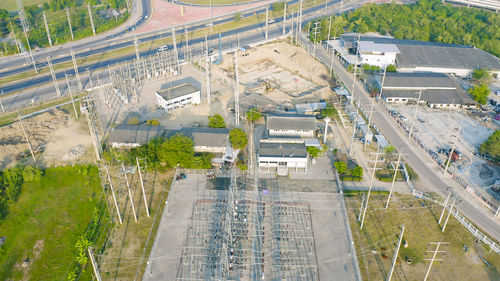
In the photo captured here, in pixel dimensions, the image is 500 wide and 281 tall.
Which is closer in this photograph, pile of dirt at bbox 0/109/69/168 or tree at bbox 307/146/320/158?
tree at bbox 307/146/320/158

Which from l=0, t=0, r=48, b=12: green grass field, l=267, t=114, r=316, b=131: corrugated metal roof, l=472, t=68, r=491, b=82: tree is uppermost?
l=0, t=0, r=48, b=12: green grass field

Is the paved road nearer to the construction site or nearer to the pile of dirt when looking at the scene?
the construction site

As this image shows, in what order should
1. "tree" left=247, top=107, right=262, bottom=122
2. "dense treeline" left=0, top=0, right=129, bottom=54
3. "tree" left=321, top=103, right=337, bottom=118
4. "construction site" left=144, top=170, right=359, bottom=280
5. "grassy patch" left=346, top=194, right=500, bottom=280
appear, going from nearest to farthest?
1. "construction site" left=144, top=170, right=359, bottom=280
2. "grassy patch" left=346, top=194, right=500, bottom=280
3. "tree" left=247, top=107, right=262, bottom=122
4. "tree" left=321, top=103, right=337, bottom=118
5. "dense treeline" left=0, top=0, right=129, bottom=54

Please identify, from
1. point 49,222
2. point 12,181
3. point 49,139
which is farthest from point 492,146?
point 12,181

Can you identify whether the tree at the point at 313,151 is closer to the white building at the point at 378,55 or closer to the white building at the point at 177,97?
the white building at the point at 177,97

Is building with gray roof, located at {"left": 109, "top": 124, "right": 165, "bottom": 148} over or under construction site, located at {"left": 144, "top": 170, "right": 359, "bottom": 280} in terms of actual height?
over

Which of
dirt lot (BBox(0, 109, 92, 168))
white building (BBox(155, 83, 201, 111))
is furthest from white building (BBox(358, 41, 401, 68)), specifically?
dirt lot (BBox(0, 109, 92, 168))

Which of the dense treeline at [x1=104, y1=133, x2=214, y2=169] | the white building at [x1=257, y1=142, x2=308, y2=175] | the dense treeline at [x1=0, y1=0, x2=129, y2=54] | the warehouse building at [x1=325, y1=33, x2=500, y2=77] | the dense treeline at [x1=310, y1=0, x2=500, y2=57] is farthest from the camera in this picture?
the dense treeline at [x1=310, y1=0, x2=500, y2=57]

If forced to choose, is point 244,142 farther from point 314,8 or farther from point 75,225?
point 314,8
